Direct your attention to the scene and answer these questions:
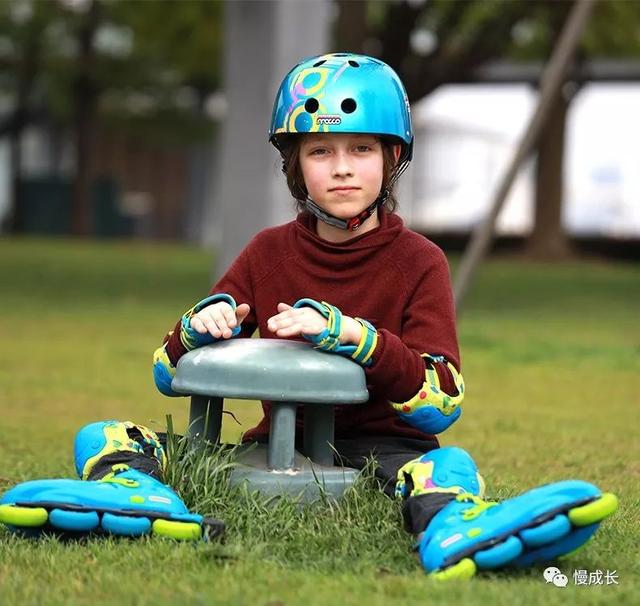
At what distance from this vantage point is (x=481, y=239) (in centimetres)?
1150

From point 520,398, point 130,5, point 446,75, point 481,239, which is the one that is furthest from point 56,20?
point 520,398

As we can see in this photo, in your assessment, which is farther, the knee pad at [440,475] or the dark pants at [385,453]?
the dark pants at [385,453]

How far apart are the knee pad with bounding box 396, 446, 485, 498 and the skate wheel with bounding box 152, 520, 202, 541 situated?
0.58 metres

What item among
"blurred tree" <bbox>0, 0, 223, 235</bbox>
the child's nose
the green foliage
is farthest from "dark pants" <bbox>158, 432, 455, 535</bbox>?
"blurred tree" <bbox>0, 0, 223, 235</bbox>

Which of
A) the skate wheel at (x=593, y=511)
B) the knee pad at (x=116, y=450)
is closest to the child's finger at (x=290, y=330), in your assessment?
the knee pad at (x=116, y=450)

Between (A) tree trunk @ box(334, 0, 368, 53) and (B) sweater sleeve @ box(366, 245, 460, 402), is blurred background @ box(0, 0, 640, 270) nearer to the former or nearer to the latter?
(A) tree trunk @ box(334, 0, 368, 53)

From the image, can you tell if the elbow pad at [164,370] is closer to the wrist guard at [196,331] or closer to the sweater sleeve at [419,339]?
the wrist guard at [196,331]

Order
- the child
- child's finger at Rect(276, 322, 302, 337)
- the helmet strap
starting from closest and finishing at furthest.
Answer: child's finger at Rect(276, 322, 302, 337), the child, the helmet strap

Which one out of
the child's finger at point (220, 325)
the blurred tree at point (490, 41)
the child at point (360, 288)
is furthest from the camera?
the blurred tree at point (490, 41)

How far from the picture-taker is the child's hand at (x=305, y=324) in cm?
388

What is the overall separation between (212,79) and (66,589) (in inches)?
1393

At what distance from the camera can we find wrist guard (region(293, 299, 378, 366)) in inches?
155

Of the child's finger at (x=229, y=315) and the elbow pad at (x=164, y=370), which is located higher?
the child's finger at (x=229, y=315)

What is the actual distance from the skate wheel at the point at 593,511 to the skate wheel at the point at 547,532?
0.02 m
